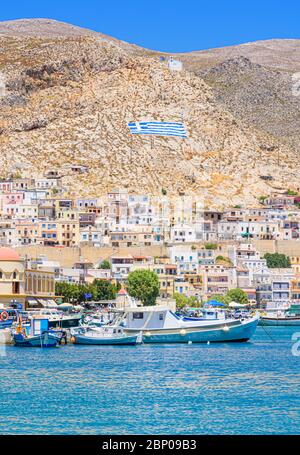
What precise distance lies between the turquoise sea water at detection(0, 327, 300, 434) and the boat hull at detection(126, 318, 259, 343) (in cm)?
672

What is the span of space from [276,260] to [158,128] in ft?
147

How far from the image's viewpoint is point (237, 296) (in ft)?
461

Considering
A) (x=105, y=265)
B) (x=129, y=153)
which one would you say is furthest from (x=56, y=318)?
(x=129, y=153)

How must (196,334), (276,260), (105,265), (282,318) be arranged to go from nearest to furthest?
(196,334)
(282,318)
(105,265)
(276,260)

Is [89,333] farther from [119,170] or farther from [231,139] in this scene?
[231,139]

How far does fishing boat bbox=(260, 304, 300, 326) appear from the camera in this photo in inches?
5074

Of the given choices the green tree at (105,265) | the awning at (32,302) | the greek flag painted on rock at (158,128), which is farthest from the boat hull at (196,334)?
the greek flag painted on rock at (158,128)

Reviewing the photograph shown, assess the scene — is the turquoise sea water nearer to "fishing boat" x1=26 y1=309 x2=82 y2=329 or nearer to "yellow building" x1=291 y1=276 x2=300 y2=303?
"fishing boat" x1=26 y1=309 x2=82 y2=329

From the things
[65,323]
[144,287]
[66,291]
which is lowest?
[65,323]

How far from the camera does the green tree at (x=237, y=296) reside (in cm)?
13950

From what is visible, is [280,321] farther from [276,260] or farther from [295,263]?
[295,263]

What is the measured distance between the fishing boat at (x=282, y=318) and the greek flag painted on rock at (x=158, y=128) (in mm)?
63822

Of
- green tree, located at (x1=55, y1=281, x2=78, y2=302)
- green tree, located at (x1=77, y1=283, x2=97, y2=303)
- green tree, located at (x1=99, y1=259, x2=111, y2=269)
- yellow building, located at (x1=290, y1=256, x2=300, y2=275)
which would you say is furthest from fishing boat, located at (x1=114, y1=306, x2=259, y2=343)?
yellow building, located at (x1=290, y1=256, x2=300, y2=275)
